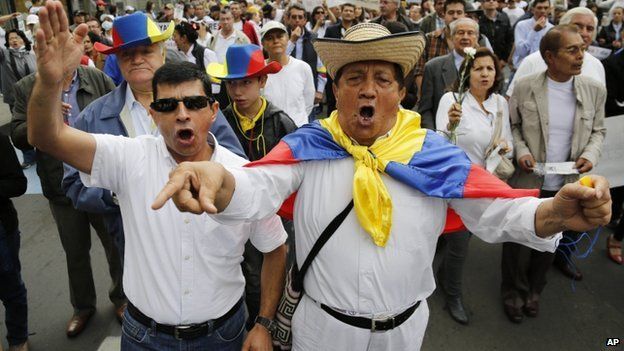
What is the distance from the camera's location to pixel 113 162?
1832mm

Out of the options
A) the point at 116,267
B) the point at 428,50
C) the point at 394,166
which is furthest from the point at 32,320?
the point at 428,50

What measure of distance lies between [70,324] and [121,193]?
2197mm

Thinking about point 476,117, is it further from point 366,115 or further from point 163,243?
point 163,243

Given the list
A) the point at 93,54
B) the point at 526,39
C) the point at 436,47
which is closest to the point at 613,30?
the point at 526,39

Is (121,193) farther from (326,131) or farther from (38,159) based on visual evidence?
(38,159)

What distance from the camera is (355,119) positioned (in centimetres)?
180

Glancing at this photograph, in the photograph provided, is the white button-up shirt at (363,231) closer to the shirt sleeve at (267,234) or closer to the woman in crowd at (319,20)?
the shirt sleeve at (267,234)

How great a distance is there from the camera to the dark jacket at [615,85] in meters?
4.75

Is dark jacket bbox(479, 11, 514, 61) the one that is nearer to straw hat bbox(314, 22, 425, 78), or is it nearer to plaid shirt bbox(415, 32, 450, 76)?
plaid shirt bbox(415, 32, 450, 76)

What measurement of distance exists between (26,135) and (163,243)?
6.71 feet

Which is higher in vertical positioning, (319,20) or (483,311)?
(319,20)

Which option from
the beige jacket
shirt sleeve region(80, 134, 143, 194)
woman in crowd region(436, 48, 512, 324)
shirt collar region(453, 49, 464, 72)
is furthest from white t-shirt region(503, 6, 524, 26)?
shirt sleeve region(80, 134, 143, 194)

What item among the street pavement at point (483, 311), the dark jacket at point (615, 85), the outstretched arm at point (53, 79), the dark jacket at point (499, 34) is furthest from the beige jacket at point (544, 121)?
the dark jacket at point (499, 34)

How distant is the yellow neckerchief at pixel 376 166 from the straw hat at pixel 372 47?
0.25 metres
